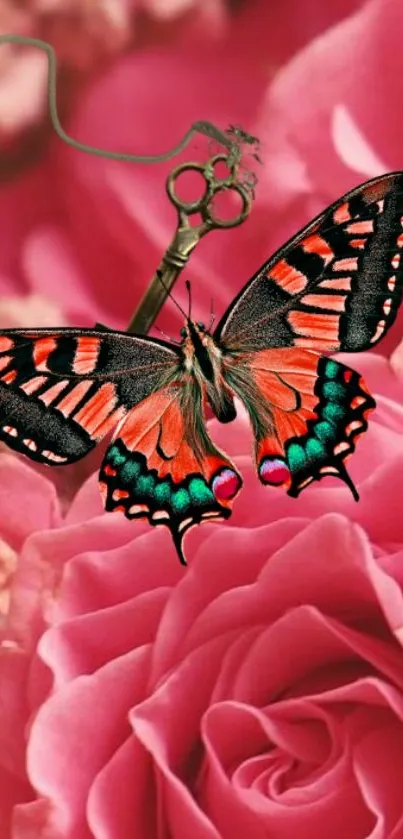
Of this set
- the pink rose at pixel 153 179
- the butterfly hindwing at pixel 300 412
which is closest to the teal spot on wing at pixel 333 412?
the butterfly hindwing at pixel 300 412

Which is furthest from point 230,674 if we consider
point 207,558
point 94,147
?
point 94,147

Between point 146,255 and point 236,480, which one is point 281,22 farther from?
point 236,480

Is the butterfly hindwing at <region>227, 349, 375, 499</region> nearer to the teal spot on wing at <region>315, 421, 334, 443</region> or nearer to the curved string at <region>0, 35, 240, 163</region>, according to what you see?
the teal spot on wing at <region>315, 421, 334, 443</region>

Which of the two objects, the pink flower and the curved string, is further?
the curved string

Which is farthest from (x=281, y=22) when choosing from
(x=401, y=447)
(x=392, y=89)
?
(x=401, y=447)

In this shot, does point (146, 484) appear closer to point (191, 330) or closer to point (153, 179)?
point (191, 330)

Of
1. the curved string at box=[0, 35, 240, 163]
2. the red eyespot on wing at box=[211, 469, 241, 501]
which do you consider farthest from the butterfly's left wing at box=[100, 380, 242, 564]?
the curved string at box=[0, 35, 240, 163]

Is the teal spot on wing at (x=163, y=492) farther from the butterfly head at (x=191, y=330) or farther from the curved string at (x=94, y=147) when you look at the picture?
the curved string at (x=94, y=147)
